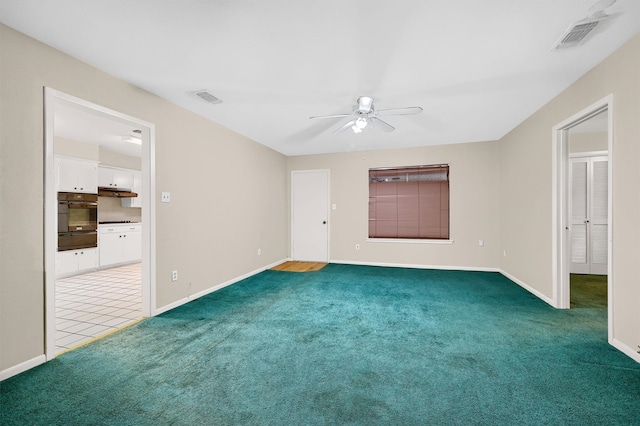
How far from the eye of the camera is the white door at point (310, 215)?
266 inches

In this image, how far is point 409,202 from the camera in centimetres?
631

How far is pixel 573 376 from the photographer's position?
210cm

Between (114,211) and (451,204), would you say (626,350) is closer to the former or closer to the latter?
(451,204)

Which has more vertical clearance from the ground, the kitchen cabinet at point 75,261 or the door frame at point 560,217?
the door frame at point 560,217

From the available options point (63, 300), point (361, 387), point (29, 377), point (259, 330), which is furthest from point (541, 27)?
point (63, 300)

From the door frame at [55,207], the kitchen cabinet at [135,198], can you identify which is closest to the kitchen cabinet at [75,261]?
the kitchen cabinet at [135,198]

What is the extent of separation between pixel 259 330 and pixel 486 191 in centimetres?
512

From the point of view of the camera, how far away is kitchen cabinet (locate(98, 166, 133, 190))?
20.5ft

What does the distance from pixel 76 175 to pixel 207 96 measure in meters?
4.14

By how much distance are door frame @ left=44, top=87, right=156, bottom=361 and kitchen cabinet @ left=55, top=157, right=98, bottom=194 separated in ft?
11.3

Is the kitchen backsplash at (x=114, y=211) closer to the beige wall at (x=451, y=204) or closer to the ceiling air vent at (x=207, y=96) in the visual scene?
the beige wall at (x=451, y=204)

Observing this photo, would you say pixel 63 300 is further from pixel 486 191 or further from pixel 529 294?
pixel 486 191

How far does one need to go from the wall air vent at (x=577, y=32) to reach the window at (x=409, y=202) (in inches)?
146

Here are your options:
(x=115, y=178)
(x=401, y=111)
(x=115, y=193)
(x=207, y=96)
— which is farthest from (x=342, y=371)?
(x=115, y=178)
